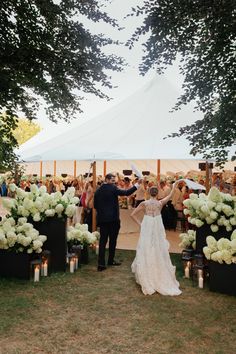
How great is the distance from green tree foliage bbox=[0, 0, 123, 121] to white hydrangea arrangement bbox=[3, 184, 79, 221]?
2.55 metres

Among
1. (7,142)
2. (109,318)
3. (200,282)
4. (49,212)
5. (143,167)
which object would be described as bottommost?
(109,318)

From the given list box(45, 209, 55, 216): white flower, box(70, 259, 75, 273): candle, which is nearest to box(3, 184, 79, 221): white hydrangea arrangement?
box(45, 209, 55, 216): white flower

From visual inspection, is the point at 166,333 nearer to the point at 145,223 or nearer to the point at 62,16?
the point at 145,223

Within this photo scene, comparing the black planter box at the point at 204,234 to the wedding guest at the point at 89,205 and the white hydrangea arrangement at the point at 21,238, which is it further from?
the wedding guest at the point at 89,205

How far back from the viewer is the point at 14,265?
7160mm

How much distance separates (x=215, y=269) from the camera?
658 cm

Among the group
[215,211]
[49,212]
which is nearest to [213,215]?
[215,211]

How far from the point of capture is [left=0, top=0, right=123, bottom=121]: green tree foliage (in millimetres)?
9812

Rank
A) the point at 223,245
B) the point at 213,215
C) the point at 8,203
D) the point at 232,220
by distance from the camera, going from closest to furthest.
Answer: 1. the point at 223,245
2. the point at 232,220
3. the point at 213,215
4. the point at 8,203

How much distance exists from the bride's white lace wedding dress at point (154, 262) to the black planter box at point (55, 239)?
5.22ft

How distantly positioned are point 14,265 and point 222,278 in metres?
3.50

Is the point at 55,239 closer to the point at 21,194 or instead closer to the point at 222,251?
the point at 21,194

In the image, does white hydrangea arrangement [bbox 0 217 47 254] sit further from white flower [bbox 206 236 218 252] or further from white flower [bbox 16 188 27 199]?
white flower [bbox 206 236 218 252]

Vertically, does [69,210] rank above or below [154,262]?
above
